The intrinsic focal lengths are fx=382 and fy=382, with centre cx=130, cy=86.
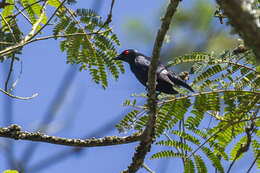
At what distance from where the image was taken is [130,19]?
14.1 feet

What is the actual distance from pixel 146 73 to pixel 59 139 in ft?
8.56

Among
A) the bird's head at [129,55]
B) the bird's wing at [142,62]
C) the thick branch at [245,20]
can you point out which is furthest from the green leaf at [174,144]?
the bird's head at [129,55]

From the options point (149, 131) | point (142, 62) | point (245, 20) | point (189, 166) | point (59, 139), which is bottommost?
point (189, 166)

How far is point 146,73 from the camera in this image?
18.3 ft

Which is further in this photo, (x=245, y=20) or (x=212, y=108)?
(x=212, y=108)

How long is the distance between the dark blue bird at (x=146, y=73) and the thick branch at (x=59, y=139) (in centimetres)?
77

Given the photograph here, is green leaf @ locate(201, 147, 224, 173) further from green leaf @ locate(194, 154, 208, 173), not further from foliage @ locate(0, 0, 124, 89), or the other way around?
foliage @ locate(0, 0, 124, 89)

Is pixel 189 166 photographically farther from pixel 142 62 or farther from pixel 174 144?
pixel 142 62

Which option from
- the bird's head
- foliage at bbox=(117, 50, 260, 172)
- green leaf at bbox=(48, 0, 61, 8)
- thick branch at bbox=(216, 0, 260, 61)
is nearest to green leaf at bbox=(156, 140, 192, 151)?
foliage at bbox=(117, 50, 260, 172)

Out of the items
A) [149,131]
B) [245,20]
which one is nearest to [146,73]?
[149,131]

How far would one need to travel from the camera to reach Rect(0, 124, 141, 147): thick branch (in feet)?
10.1

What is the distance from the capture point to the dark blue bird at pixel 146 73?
4711 millimetres

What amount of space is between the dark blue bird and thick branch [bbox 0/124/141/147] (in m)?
0.77

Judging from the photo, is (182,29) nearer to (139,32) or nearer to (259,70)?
(139,32)
